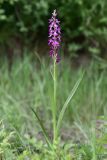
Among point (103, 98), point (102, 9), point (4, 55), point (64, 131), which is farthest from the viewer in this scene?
point (4, 55)

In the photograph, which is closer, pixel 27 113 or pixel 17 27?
pixel 27 113

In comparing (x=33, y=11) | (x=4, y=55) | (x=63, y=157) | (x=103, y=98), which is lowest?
(x=63, y=157)

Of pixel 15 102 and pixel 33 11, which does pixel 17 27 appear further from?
pixel 15 102

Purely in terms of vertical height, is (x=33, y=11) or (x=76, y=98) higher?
(x=33, y=11)

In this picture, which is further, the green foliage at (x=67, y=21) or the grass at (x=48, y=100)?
the green foliage at (x=67, y=21)

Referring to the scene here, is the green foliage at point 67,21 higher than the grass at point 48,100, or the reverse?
the green foliage at point 67,21

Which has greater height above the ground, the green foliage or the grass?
the green foliage

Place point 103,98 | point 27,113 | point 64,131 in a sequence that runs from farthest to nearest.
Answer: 1. point 103,98
2. point 27,113
3. point 64,131

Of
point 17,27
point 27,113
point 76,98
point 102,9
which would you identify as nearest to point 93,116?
point 76,98

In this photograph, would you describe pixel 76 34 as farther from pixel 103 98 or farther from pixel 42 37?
pixel 103 98
